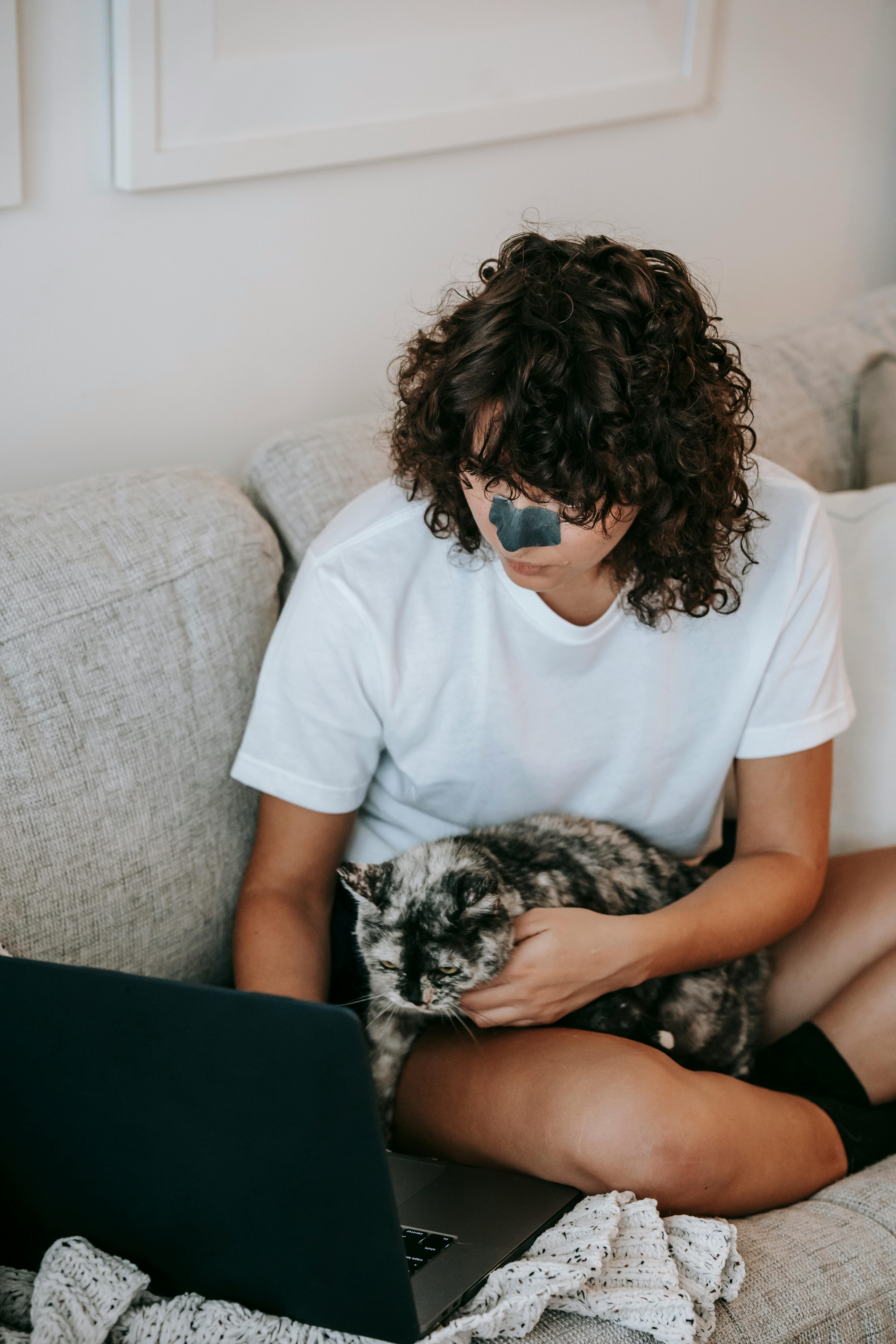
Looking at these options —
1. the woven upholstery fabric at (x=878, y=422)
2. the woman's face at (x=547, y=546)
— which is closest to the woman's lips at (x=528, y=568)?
→ the woman's face at (x=547, y=546)

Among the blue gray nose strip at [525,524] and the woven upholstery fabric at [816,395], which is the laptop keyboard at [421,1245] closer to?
the blue gray nose strip at [525,524]

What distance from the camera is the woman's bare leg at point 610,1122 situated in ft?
3.43

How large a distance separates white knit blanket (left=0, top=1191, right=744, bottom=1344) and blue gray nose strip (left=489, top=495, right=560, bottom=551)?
0.61m

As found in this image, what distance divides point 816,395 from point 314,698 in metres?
1.14

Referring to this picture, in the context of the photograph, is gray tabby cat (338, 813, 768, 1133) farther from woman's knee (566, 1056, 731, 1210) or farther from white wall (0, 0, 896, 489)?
white wall (0, 0, 896, 489)

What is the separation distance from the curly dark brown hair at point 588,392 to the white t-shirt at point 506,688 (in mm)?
129

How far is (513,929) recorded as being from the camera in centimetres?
115

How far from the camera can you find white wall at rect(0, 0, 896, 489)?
1310 mm

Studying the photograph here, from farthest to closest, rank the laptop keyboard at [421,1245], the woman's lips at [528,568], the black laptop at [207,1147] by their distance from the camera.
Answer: the woman's lips at [528,568], the laptop keyboard at [421,1245], the black laptop at [207,1147]

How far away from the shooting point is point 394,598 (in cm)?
122

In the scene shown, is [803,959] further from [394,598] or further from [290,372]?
[290,372]

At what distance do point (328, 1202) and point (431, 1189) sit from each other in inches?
12.7

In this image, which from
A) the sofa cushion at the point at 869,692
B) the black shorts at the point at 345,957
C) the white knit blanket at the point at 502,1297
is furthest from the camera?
the sofa cushion at the point at 869,692

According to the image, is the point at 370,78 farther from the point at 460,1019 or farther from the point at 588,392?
the point at 460,1019
